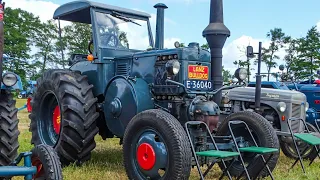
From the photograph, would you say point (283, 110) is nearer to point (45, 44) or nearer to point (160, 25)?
point (160, 25)

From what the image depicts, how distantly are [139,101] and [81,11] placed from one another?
6.76ft

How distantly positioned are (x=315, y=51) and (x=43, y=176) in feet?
103

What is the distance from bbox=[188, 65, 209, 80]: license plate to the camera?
5.32 m

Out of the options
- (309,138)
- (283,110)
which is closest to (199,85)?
(309,138)

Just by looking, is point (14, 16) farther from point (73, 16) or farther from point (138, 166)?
point (138, 166)

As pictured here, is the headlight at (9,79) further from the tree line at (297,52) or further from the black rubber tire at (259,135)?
the tree line at (297,52)

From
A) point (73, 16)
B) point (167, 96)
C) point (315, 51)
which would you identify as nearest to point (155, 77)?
point (167, 96)

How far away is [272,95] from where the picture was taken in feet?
25.2

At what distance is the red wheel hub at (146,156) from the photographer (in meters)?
4.33

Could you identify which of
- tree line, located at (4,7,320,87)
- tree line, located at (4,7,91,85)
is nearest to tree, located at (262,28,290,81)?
tree line, located at (4,7,320,87)

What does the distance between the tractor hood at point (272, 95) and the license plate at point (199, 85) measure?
2.64 metres

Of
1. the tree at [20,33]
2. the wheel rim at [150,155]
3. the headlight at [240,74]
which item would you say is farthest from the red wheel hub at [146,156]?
the tree at [20,33]

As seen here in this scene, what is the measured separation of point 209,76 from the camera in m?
5.51

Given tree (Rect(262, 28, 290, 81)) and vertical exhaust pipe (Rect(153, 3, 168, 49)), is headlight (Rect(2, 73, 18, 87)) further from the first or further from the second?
tree (Rect(262, 28, 290, 81))
